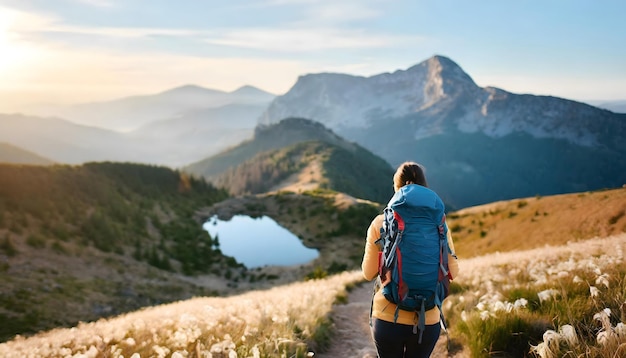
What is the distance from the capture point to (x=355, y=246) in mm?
47438

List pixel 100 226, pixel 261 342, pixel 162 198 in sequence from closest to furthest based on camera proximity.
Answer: pixel 261 342 < pixel 100 226 < pixel 162 198

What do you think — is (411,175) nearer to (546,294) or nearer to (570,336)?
(570,336)

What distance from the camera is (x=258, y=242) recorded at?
52.1 m

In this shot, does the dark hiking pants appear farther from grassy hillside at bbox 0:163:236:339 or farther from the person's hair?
grassy hillside at bbox 0:163:236:339

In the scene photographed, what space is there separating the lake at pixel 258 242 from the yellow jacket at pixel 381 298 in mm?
39255

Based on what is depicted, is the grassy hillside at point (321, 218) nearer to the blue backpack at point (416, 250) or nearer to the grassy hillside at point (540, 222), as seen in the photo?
the grassy hillside at point (540, 222)

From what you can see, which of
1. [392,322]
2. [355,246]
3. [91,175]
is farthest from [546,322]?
[91,175]

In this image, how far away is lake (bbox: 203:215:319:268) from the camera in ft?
149

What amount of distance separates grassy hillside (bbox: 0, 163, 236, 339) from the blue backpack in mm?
17430

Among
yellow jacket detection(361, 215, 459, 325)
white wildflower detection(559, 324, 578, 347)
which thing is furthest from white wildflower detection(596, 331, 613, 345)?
yellow jacket detection(361, 215, 459, 325)

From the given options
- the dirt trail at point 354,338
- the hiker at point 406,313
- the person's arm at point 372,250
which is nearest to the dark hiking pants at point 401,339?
the hiker at point 406,313

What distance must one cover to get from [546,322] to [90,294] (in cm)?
2309

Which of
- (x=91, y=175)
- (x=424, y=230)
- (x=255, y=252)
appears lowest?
(x=255, y=252)

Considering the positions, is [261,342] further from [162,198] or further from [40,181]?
[162,198]
